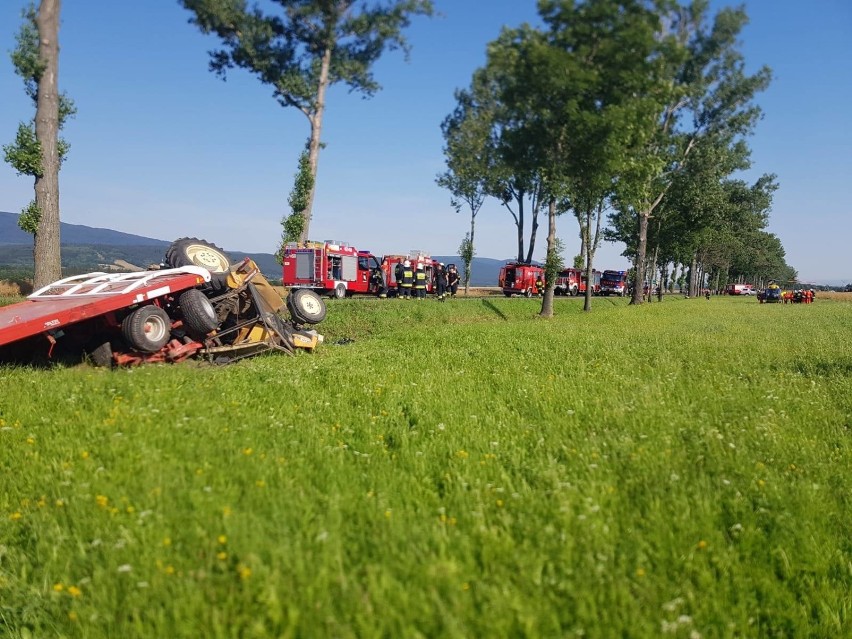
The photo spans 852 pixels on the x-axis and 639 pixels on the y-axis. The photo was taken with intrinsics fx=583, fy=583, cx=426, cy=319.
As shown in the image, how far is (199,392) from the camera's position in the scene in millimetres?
6688

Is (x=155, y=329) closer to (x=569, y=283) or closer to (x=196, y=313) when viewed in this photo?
(x=196, y=313)

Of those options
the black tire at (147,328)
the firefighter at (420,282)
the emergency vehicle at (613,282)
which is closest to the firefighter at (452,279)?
the firefighter at (420,282)

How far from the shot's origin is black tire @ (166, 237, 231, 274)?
11102 mm

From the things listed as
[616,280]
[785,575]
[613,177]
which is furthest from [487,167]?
[616,280]

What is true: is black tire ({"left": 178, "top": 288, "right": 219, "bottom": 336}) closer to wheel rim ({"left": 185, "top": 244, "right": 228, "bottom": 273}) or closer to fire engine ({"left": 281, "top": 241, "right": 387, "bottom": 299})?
wheel rim ({"left": 185, "top": 244, "right": 228, "bottom": 273})

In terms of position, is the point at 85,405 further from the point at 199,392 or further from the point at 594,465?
the point at 594,465

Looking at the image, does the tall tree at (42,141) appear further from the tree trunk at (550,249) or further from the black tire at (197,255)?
the tree trunk at (550,249)

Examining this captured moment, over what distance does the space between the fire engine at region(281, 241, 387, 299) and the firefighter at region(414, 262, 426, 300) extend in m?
3.26

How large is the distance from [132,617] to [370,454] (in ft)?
7.75

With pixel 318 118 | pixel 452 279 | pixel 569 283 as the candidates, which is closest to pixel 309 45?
pixel 318 118

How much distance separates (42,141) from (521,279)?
3830 centimetres

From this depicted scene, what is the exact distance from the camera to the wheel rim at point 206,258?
1138 centimetres

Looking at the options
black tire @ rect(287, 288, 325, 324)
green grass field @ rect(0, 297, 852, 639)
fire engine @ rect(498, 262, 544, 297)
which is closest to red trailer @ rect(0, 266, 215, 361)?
green grass field @ rect(0, 297, 852, 639)

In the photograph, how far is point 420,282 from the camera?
36.2 m
